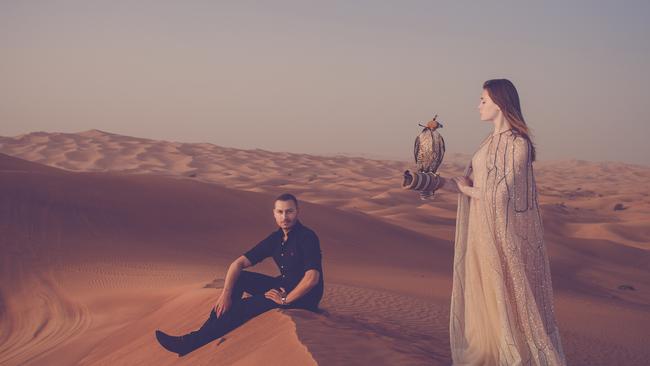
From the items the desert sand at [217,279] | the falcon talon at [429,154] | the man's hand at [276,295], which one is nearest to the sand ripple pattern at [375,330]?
the desert sand at [217,279]

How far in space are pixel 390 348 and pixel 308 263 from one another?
986 millimetres

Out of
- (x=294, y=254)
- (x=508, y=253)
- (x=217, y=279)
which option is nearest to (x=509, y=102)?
(x=508, y=253)

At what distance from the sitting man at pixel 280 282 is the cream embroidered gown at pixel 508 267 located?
1455 mm

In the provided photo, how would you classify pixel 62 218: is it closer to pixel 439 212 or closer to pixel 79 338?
pixel 79 338

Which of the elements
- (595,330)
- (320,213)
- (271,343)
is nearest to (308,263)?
(271,343)

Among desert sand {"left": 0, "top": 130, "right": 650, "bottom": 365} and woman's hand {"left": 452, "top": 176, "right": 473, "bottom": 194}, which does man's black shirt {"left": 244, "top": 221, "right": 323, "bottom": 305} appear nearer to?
desert sand {"left": 0, "top": 130, "right": 650, "bottom": 365}

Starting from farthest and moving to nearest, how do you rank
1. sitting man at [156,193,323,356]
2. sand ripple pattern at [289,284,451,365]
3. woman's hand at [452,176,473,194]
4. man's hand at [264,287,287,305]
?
man's hand at [264,287,287,305]
sitting man at [156,193,323,356]
sand ripple pattern at [289,284,451,365]
woman's hand at [452,176,473,194]

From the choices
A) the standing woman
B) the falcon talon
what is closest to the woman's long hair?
the standing woman

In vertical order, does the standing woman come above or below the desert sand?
above

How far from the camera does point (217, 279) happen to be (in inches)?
370

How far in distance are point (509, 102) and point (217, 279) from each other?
606 centimetres

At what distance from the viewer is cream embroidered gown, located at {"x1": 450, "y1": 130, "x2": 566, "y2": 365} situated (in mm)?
4395

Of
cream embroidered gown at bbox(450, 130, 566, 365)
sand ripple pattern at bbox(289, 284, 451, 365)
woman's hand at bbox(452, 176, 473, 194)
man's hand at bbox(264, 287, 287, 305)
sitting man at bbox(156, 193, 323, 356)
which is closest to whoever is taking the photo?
cream embroidered gown at bbox(450, 130, 566, 365)

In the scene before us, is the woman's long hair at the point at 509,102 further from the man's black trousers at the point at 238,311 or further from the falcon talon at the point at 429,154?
the man's black trousers at the point at 238,311
